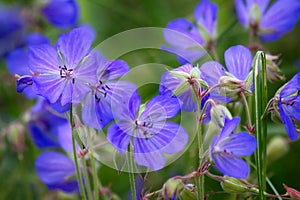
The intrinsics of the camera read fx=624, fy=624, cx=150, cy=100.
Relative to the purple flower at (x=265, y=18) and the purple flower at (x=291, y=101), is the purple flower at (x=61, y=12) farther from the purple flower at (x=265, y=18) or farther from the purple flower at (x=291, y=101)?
the purple flower at (x=291, y=101)

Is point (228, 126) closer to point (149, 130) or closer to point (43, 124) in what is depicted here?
point (149, 130)

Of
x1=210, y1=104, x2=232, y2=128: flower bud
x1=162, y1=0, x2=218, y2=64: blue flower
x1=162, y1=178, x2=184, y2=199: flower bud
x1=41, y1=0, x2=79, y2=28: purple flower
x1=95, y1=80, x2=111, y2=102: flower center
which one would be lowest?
x1=162, y1=178, x2=184, y2=199: flower bud

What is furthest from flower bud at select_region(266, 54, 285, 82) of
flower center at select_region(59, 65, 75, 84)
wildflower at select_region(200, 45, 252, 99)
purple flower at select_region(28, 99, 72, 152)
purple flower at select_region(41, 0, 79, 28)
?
purple flower at select_region(41, 0, 79, 28)

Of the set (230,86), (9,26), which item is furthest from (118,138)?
(9,26)

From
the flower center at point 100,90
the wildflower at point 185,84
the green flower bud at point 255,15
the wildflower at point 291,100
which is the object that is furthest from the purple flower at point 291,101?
the green flower bud at point 255,15

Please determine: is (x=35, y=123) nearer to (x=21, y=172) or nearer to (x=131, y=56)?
(x=21, y=172)

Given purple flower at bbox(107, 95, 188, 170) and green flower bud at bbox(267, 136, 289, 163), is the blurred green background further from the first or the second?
purple flower at bbox(107, 95, 188, 170)
